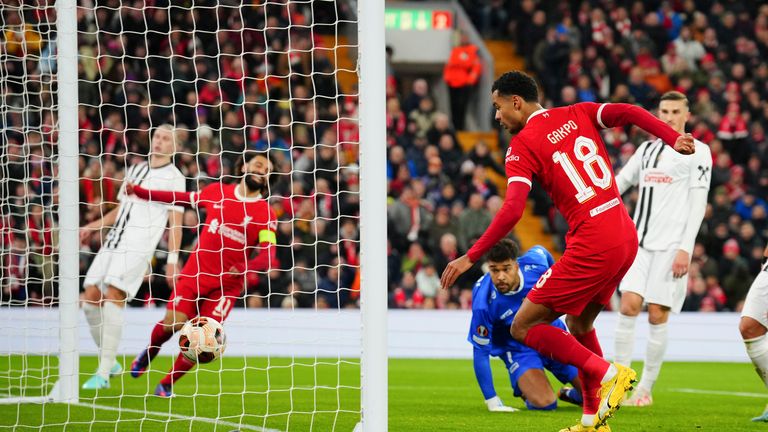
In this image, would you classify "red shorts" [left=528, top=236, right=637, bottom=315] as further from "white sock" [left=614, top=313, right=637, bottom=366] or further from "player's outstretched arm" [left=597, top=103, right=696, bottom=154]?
"white sock" [left=614, top=313, right=637, bottom=366]

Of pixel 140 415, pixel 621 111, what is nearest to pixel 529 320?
pixel 621 111

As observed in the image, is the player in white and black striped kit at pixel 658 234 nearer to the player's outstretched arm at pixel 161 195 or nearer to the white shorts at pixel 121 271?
the player's outstretched arm at pixel 161 195

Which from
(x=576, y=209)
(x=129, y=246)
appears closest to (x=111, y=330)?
(x=129, y=246)

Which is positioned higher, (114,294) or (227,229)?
(227,229)

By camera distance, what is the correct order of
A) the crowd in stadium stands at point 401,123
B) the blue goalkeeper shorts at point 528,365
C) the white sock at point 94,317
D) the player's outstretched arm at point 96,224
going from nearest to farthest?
the blue goalkeeper shorts at point 528,365 → the player's outstretched arm at point 96,224 → the white sock at point 94,317 → the crowd in stadium stands at point 401,123

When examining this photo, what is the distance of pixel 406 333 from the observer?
48.5ft

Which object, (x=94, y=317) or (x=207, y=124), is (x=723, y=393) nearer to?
(x=94, y=317)

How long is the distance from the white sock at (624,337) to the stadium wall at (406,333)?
5.54 m

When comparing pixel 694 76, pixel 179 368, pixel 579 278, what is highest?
pixel 694 76

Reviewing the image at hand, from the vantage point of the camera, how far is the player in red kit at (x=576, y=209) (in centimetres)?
600

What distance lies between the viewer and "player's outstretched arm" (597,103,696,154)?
5703mm

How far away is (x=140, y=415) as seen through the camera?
733cm

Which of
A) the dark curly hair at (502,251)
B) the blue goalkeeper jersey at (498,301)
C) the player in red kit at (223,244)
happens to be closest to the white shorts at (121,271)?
the player in red kit at (223,244)

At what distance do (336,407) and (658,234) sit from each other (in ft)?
9.15
